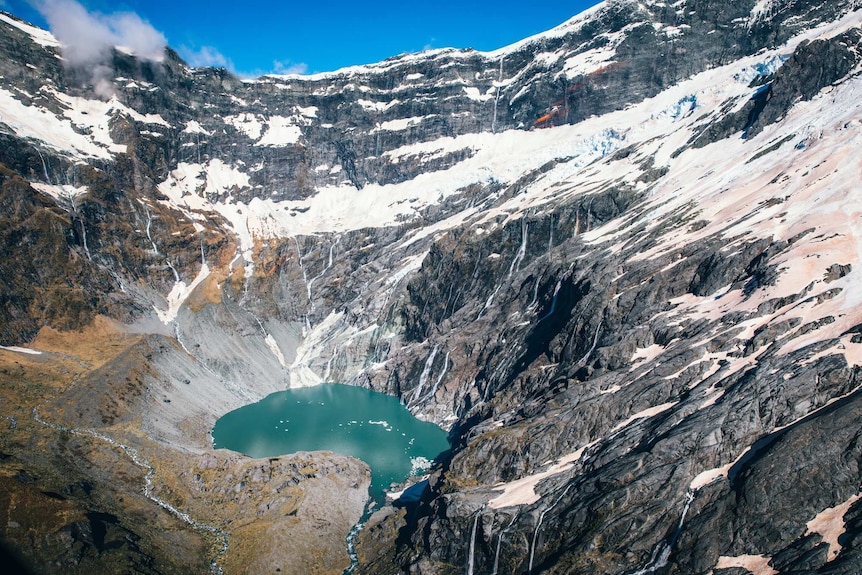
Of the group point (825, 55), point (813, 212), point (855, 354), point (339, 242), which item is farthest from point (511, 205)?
point (855, 354)

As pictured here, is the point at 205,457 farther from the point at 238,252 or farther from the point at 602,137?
the point at 602,137

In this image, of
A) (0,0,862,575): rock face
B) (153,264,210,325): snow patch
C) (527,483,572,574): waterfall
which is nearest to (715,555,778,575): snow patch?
(0,0,862,575): rock face

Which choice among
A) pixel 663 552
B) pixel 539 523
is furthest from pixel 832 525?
pixel 539 523

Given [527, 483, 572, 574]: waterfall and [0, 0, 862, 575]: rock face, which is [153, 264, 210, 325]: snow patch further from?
[527, 483, 572, 574]: waterfall

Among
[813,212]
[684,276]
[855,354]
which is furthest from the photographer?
[684,276]

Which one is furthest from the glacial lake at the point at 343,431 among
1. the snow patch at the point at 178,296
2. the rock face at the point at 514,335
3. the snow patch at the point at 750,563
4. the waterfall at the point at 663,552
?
the snow patch at the point at 750,563

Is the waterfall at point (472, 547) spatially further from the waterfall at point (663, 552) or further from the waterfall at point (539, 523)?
the waterfall at point (663, 552)
